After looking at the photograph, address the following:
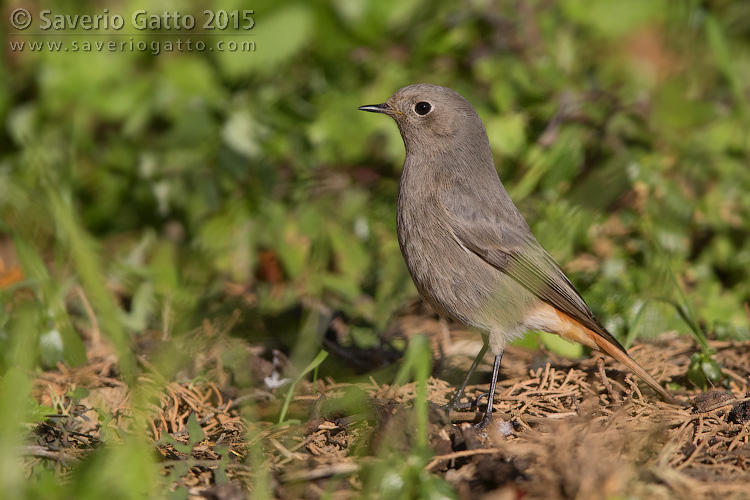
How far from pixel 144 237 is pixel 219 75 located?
1614 mm

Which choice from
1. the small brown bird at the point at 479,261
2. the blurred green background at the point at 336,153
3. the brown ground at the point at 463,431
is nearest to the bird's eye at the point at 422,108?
the small brown bird at the point at 479,261

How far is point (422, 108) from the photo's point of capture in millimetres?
4754

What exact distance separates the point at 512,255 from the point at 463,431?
142cm

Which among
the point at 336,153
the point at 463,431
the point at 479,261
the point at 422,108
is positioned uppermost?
the point at 422,108

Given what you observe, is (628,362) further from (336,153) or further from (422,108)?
(336,153)

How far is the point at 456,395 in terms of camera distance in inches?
166

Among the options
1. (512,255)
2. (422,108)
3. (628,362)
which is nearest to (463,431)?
(628,362)

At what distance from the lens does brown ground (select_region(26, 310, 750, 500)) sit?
2947 mm

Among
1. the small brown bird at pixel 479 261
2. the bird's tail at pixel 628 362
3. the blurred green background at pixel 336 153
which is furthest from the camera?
the blurred green background at pixel 336 153

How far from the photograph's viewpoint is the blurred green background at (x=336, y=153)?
5773mm

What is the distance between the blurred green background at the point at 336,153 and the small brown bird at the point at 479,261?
103cm

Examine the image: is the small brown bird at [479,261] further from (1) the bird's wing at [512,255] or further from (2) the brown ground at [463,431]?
(2) the brown ground at [463,431]

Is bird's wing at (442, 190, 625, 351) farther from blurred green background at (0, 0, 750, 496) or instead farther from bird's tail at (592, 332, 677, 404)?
blurred green background at (0, 0, 750, 496)

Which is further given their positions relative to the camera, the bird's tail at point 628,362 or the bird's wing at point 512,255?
the bird's wing at point 512,255
